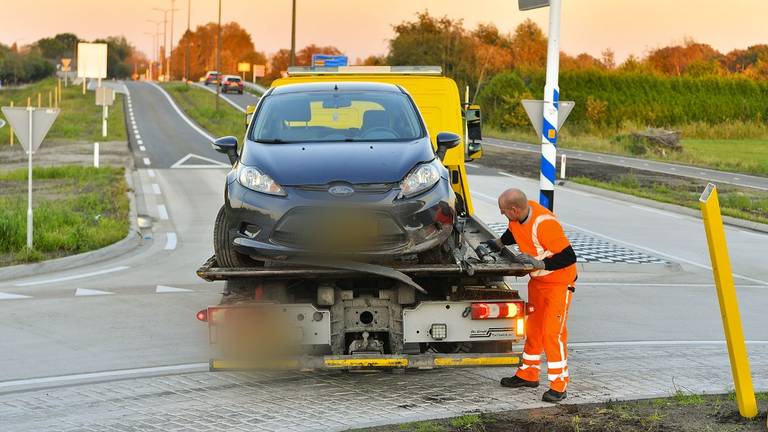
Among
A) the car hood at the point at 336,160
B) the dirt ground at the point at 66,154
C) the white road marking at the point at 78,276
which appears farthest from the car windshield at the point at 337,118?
the dirt ground at the point at 66,154

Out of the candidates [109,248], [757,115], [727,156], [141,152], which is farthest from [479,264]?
[757,115]

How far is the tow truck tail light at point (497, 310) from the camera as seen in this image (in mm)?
7590

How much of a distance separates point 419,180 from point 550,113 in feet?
21.7

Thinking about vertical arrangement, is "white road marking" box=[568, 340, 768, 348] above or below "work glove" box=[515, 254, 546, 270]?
below

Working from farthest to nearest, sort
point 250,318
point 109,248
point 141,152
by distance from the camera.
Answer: point 141,152 < point 109,248 < point 250,318

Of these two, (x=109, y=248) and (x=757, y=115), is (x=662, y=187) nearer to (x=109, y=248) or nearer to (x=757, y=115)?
(x=109, y=248)

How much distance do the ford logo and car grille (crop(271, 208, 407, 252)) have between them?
112mm

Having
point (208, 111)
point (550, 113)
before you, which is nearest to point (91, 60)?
point (208, 111)

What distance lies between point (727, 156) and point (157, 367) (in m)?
40.7

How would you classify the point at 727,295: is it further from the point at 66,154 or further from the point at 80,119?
the point at 80,119

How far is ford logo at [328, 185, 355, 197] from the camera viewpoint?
24.5ft

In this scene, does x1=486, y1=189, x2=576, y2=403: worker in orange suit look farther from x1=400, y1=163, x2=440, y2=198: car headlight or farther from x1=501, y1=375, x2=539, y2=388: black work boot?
x1=400, y1=163, x2=440, y2=198: car headlight

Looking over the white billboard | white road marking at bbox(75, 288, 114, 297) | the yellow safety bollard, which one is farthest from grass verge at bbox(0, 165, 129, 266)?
the white billboard

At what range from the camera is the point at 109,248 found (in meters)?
16.3
